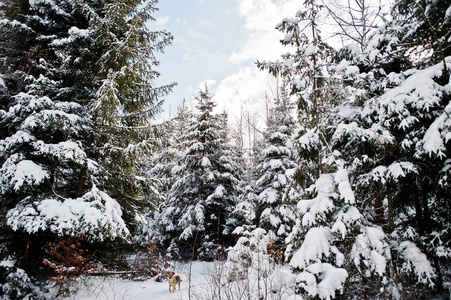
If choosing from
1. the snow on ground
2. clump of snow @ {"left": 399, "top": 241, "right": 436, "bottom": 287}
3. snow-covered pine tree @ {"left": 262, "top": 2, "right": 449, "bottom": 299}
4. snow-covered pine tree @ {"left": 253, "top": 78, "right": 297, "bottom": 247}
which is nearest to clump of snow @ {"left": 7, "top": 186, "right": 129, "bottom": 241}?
the snow on ground

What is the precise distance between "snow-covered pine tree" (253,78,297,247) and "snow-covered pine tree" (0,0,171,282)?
20.1 ft

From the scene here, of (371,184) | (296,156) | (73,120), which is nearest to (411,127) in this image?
(371,184)

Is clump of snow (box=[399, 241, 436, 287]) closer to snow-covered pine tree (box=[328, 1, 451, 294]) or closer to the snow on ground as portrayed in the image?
snow-covered pine tree (box=[328, 1, 451, 294])

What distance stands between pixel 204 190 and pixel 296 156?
29.1ft

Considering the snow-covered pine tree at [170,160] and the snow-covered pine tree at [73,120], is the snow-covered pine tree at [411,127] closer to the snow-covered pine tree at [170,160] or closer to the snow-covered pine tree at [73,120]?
the snow-covered pine tree at [73,120]

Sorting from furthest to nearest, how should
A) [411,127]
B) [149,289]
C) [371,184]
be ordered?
[149,289] → [371,184] → [411,127]

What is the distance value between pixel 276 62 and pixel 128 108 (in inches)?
215

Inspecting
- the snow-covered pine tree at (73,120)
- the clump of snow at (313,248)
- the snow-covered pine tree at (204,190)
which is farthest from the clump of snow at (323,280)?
the snow-covered pine tree at (204,190)

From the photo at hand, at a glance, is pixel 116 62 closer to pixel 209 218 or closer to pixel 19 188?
pixel 19 188

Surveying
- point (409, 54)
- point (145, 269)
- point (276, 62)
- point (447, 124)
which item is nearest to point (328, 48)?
point (276, 62)

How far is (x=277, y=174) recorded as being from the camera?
11555 millimetres

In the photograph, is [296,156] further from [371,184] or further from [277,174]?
[277,174]

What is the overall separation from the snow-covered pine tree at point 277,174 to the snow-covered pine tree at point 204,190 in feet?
6.61

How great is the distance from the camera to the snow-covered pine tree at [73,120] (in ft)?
16.9
